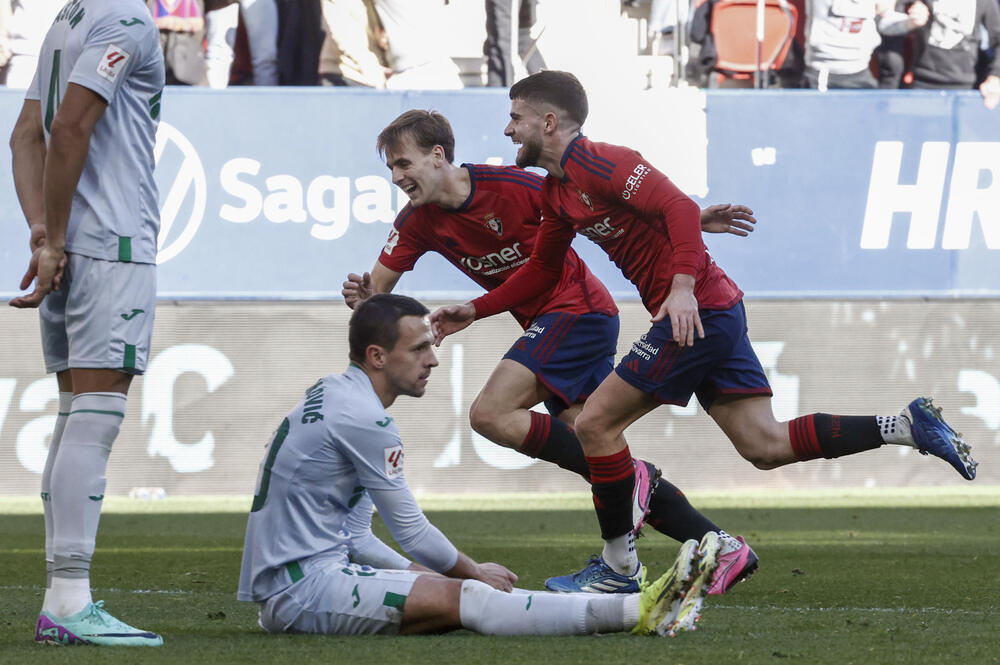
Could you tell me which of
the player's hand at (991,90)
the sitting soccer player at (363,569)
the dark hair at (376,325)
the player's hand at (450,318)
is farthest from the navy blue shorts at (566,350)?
the player's hand at (991,90)

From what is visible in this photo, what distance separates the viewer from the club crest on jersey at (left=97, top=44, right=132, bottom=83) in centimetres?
415

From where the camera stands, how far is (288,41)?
12.6m

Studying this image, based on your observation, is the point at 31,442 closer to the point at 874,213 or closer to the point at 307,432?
the point at 874,213

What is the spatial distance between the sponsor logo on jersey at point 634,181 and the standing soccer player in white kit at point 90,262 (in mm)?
1675

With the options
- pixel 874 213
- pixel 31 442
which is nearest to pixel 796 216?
pixel 874 213

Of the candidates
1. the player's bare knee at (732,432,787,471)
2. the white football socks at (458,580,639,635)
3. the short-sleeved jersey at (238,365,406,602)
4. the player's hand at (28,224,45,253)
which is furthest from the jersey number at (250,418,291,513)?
the player's bare knee at (732,432,787,471)

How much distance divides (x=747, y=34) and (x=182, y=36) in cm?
467

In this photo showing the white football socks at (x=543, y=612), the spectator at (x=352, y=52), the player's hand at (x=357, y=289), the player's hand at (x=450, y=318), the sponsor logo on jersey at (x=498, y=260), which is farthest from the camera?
the spectator at (x=352, y=52)

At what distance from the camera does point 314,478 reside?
163 inches

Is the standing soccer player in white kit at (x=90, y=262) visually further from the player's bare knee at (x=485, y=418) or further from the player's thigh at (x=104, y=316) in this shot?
the player's bare knee at (x=485, y=418)

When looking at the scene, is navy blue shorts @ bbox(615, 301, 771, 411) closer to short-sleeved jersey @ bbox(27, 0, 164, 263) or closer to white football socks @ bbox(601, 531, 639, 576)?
white football socks @ bbox(601, 531, 639, 576)

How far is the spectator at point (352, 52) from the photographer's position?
12.4m

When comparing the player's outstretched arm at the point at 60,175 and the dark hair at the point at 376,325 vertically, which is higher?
the player's outstretched arm at the point at 60,175

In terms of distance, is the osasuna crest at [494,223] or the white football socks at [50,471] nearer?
the white football socks at [50,471]
